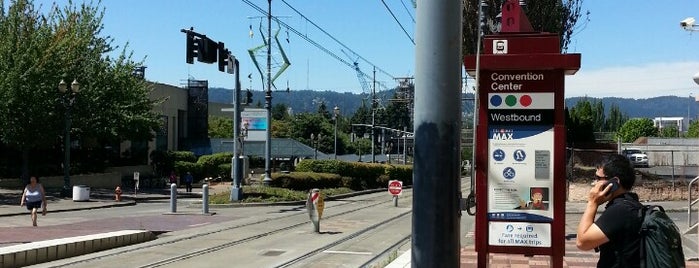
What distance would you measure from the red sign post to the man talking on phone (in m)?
1.99

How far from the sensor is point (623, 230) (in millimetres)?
3770

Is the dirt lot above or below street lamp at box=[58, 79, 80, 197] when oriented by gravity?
below

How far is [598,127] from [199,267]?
144 meters

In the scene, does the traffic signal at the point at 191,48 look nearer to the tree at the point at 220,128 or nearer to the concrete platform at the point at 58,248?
the concrete platform at the point at 58,248

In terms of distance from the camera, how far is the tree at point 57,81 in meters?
33.6

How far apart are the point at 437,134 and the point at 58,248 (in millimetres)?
10001

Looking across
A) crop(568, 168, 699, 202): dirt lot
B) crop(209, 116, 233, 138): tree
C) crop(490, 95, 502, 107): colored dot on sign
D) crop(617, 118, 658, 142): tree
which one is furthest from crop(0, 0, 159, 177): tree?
crop(617, 118, 658, 142): tree

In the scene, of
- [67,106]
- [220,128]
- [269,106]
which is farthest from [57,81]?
[220,128]

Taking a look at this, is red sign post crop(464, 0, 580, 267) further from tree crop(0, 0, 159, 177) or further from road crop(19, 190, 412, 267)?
tree crop(0, 0, 159, 177)

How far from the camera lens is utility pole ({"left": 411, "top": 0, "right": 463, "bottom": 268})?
4773mm

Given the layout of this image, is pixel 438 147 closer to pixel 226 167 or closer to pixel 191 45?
pixel 191 45

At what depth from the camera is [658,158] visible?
55.8 m

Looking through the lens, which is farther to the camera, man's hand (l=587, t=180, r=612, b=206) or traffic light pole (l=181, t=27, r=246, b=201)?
traffic light pole (l=181, t=27, r=246, b=201)

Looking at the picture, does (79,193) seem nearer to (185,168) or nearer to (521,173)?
(185,168)
